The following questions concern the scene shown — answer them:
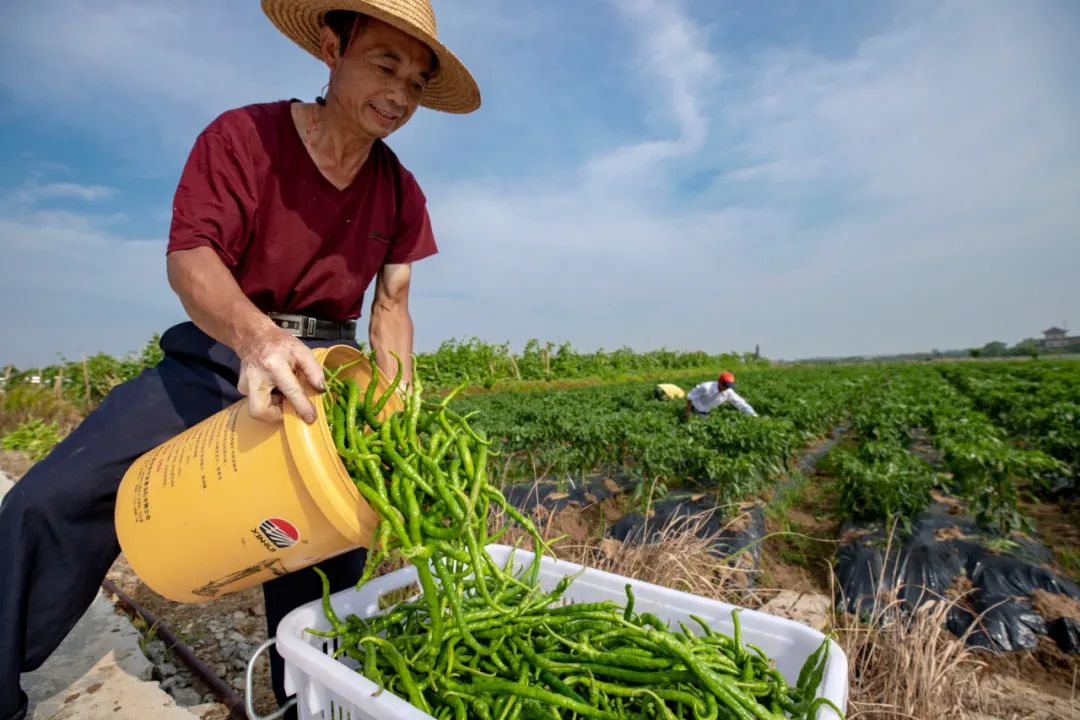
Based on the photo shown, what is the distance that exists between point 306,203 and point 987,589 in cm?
552

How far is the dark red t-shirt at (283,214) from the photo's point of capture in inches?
93.9

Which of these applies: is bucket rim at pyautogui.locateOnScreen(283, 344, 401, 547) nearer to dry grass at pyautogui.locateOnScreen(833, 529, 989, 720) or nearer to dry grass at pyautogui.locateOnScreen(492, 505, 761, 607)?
dry grass at pyautogui.locateOnScreen(492, 505, 761, 607)

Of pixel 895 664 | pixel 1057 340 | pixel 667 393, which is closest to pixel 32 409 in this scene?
pixel 667 393

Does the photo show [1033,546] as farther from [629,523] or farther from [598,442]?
[598,442]

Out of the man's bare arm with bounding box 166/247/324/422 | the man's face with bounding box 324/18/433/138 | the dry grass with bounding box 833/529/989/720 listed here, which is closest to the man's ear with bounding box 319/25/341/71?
the man's face with bounding box 324/18/433/138

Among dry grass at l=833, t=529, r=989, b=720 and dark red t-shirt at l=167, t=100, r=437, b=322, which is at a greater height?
dark red t-shirt at l=167, t=100, r=437, b=322

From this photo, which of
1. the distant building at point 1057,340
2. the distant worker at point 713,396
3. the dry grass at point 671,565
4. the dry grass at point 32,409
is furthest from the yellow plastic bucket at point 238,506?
the distant building at point 1057,340

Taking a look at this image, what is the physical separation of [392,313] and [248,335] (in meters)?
1.53

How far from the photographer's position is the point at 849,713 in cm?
286

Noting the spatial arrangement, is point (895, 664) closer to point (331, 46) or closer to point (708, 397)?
point (331, 46)

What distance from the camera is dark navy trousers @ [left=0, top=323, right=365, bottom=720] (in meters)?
2.14

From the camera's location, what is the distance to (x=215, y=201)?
7.75 ft

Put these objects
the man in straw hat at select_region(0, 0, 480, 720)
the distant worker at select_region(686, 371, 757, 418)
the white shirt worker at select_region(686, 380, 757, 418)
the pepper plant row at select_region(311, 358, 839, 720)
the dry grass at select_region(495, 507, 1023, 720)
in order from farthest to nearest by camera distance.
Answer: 1. the white shirt worker at select_region(686, 380, 757, 418)
2. the distant worker at select_region(686, 371, 757, 418)
3. the dry grass at select_region(495, 507, 1023, 720)
4. the man in straw hat at select_region(0, 0, 480, 720)
5. the pepper plant row at select_region(311, 358, 839, 720)

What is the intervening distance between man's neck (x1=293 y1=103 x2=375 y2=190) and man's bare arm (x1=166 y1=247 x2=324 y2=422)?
30.3 inches
